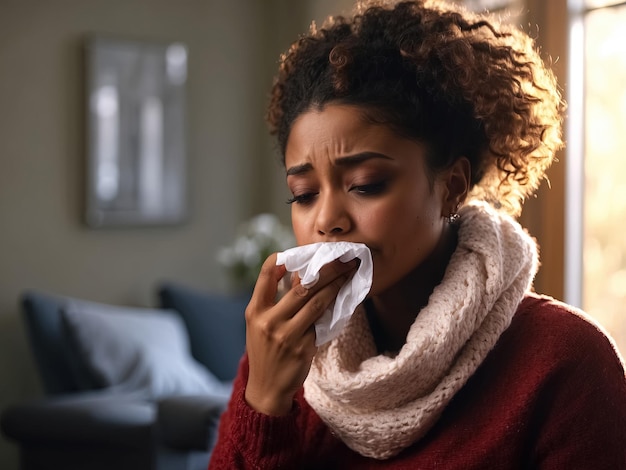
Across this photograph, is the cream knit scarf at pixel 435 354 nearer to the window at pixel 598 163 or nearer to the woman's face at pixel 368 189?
the woman's face at pixel 368 189

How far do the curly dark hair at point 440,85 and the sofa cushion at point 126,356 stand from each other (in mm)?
2059

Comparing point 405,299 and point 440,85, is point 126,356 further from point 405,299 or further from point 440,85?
point 440,85

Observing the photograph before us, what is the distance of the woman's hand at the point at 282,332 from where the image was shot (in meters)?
1.16

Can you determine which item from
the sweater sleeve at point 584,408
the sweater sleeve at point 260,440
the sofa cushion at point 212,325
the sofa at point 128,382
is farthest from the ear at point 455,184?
the sofa cushion at point 212,325

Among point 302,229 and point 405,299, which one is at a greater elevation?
point 302,229

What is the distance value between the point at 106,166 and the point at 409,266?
294 cm

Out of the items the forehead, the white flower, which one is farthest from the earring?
the white flower

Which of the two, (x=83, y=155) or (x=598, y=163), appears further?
(x=83, y=155)

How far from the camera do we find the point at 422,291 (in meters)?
1.27

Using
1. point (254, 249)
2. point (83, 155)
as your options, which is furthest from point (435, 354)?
point (83, 155)

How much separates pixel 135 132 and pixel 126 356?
1.21m

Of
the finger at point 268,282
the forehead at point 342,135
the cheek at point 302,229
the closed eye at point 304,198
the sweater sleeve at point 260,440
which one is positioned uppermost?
the forehead at point 342,135

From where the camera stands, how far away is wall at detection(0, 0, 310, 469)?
3.62 meters

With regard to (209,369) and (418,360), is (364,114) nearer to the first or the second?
(418,360)
